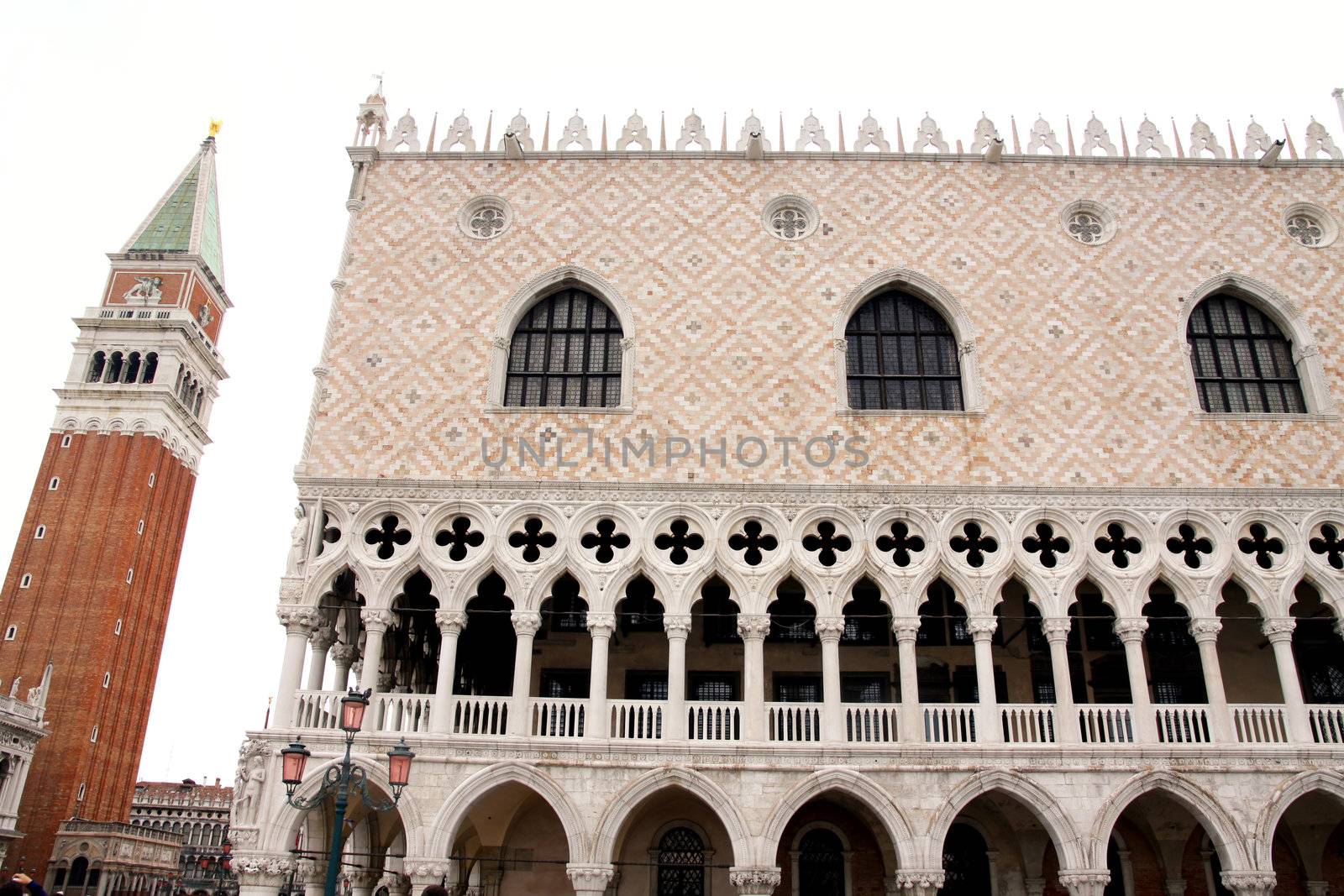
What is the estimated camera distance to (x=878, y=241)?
17812mm

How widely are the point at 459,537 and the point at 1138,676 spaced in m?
10.3

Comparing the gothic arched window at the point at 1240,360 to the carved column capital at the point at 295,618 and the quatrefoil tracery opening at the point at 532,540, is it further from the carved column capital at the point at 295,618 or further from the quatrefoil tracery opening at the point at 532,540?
the carved column capital at the point at 295,618

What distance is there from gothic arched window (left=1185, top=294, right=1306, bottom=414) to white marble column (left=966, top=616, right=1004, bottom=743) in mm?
5536

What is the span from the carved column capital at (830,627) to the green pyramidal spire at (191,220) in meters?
41.5

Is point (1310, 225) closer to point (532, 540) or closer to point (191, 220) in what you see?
point (532, 540)

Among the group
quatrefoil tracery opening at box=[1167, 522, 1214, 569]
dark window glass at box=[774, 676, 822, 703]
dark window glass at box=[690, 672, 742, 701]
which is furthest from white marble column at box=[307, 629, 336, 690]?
quatrefoil tracery opening at box=[1167, 522, 1214, 569]

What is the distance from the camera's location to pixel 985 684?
14.9m

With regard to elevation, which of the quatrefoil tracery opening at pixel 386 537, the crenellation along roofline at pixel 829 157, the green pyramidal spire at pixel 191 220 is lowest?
the quatrefoil tracery opening at pixel 386 537

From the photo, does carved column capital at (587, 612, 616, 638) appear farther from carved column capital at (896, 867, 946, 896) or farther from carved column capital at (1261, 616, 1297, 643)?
carved column capital at (1261, 616, 1297, 643)

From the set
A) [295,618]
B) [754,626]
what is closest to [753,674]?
[754,626]

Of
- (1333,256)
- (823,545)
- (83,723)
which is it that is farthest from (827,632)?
(83,723)

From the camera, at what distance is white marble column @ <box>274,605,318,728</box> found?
49.3ft

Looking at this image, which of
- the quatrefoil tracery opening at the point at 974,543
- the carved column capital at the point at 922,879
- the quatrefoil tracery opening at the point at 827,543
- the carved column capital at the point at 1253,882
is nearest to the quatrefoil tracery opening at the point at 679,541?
the quatrefoil tracery opening at the point at 827,543

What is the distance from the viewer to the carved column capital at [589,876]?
45.5 ft
